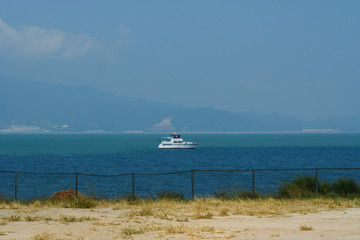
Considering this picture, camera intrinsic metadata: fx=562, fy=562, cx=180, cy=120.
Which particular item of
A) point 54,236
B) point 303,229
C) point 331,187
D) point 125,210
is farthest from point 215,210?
point 331,187

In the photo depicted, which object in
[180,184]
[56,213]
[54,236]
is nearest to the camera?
[54,236]

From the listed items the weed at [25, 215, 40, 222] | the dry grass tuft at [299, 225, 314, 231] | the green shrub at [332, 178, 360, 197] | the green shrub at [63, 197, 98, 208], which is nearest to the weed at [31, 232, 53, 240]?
the weed at [25, 215, 40, 222]

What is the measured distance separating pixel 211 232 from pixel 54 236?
448 cm

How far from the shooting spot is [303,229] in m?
16.9

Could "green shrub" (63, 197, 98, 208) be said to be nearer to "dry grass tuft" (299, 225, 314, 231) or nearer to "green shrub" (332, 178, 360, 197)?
"dry grass tuft" (299, 225, 314, 231)

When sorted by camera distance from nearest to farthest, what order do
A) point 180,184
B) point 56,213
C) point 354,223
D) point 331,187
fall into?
point 354,223 → point 56,213 → point 331,187 → point 180,184

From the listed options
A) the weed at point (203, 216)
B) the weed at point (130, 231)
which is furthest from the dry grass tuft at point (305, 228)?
the weed at point (130, 231)

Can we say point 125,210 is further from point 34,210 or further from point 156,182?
point 156,182

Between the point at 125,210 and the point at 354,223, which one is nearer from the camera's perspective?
the point at 354,223

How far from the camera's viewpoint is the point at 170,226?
668 inches

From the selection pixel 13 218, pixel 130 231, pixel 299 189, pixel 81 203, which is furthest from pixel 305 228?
pixel 299 189

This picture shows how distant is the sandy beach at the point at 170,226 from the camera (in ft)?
52.1

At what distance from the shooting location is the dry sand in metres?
15.9

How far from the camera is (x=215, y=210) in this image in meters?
22.3
